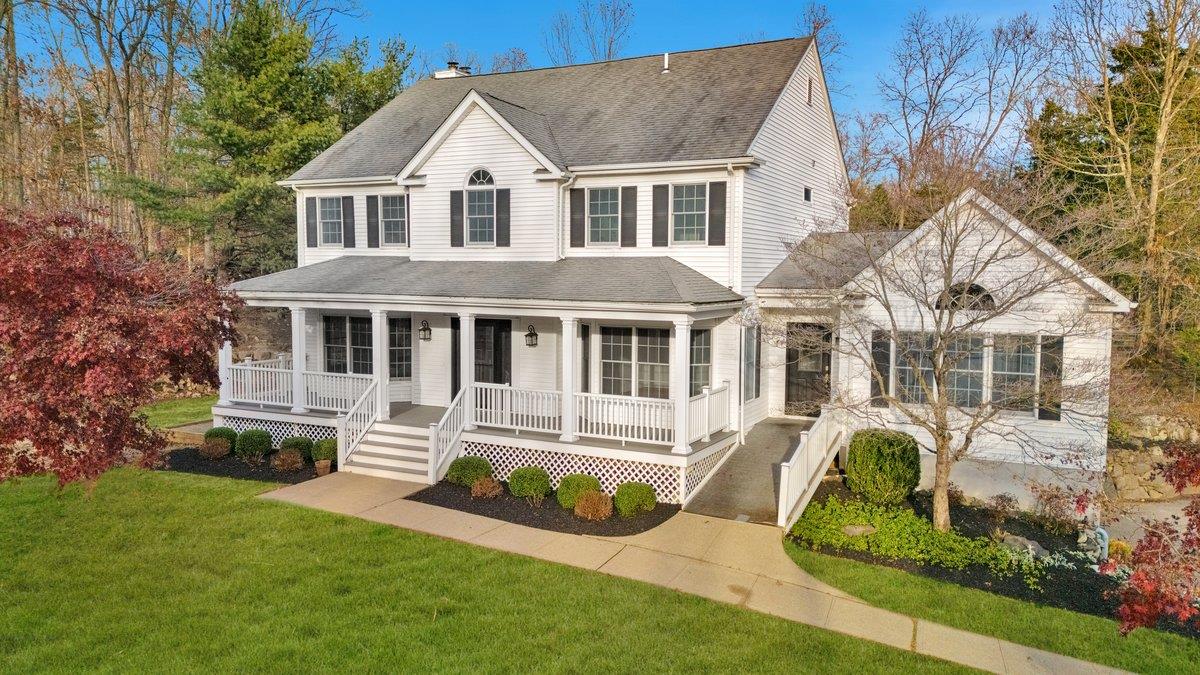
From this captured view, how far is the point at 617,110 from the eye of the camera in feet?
55.5

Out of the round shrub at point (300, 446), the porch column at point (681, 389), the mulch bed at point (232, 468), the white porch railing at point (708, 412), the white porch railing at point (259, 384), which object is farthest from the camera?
the white porch railing at point (259, 384)

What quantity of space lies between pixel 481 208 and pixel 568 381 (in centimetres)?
523

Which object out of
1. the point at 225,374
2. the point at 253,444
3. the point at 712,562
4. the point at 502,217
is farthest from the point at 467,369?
the point at 712,562

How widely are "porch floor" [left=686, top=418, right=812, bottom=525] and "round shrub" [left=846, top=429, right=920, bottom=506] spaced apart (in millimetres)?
1461

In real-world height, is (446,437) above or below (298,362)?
below

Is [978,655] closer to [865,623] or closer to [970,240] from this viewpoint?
[865,623]

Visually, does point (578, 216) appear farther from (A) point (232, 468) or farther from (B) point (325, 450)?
(A) point (232, 468)

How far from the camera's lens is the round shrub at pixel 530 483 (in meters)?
12.3

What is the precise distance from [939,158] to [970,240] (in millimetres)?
1779

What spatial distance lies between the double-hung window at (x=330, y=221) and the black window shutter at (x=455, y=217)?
3991 millimetres

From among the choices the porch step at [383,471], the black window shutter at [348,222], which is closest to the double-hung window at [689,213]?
the porch step at [383,471]

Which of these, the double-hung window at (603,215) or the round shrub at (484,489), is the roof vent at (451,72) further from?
the round shrub at (484,489)

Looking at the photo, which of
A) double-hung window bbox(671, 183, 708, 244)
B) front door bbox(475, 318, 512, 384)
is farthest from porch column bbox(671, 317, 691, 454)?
front door bbox(475, 318, 512, 384)

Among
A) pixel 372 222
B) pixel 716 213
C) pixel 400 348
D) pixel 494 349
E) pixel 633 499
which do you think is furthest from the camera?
pixel 372 222
